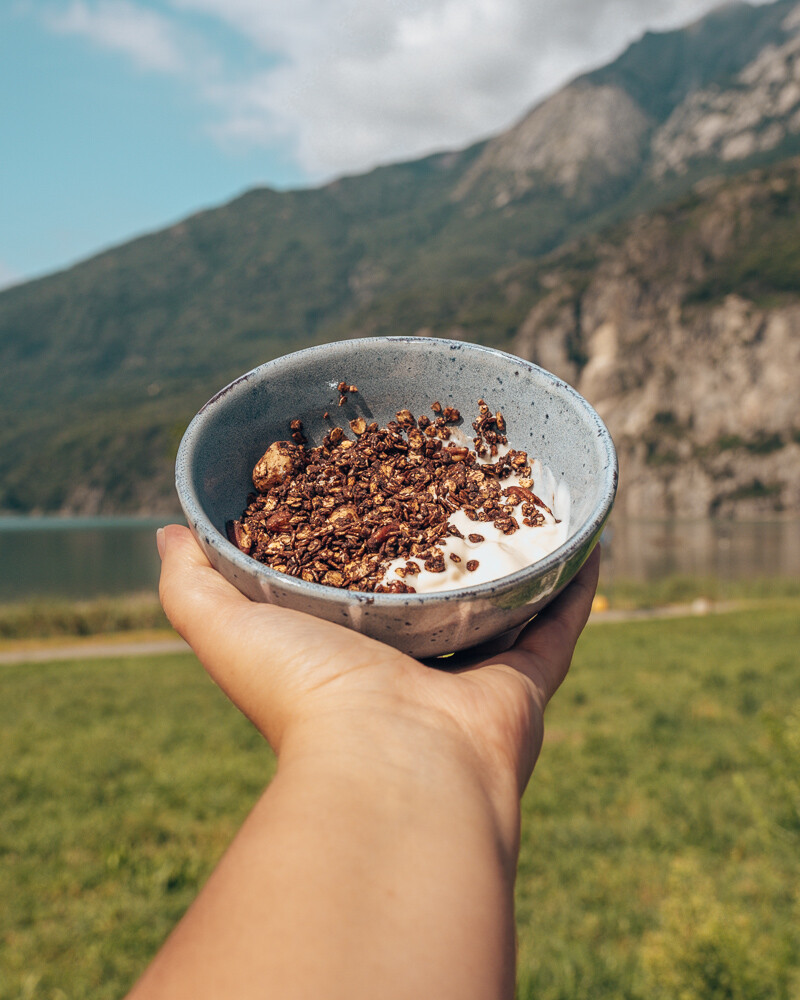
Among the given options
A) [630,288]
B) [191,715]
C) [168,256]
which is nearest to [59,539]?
[630,288]

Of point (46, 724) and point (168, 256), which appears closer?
point (46, 724)

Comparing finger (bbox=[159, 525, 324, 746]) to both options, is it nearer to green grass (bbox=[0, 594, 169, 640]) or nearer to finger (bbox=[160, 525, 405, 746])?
finger (bbox=[160, 525, 405, 746])

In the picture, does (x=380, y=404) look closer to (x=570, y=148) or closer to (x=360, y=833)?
(x=360, y=833)

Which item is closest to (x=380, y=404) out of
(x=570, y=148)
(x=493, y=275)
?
(x=493, y=275)

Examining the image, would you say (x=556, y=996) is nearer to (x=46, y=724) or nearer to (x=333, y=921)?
(x=333, y=921)

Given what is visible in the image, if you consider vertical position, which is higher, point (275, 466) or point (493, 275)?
point (275, 466)

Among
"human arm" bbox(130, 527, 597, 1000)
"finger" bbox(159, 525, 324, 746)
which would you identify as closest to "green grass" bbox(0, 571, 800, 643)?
"finger" bbox(159, 525, 324, 746)

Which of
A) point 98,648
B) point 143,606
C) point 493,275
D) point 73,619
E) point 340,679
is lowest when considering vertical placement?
point 493,275
